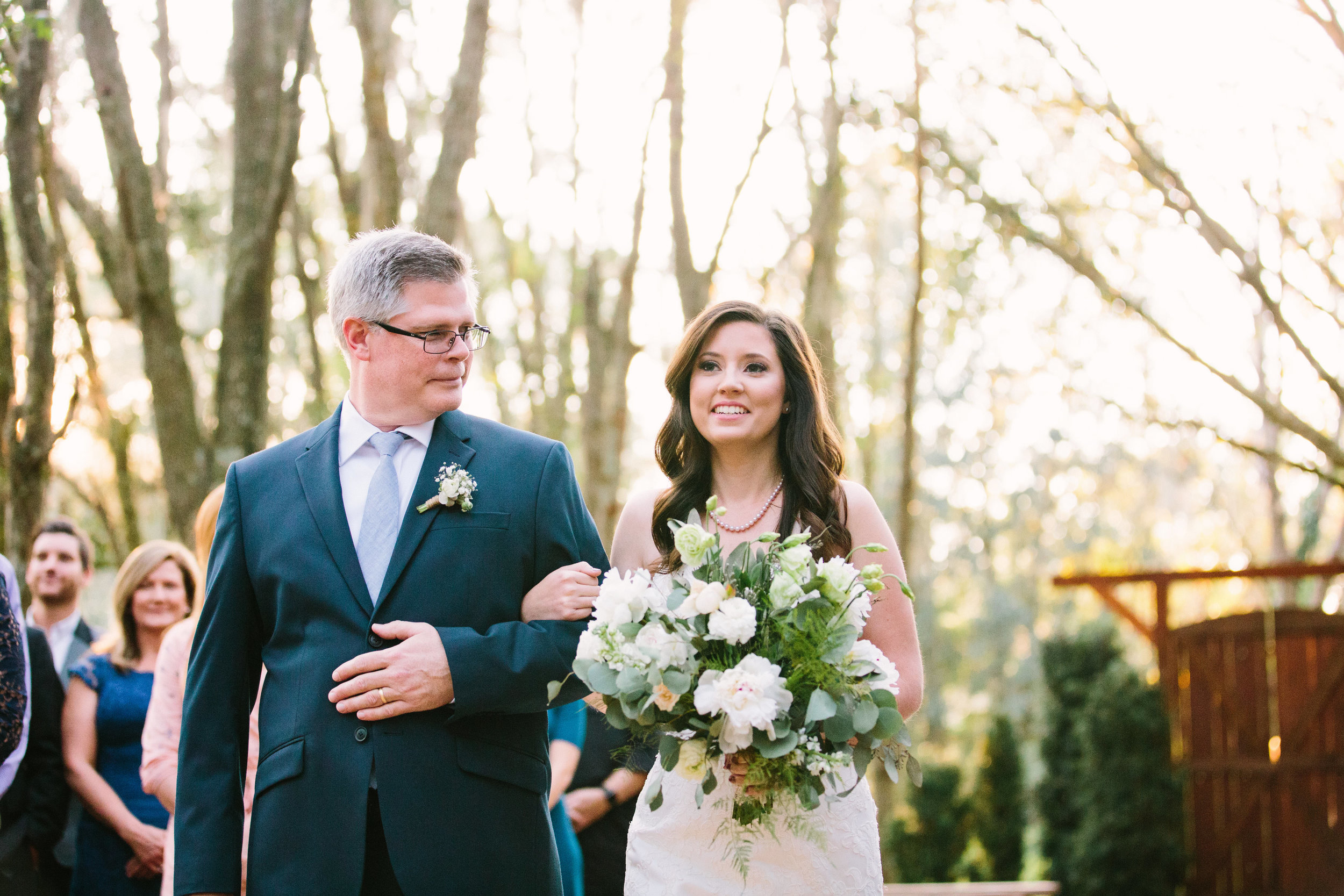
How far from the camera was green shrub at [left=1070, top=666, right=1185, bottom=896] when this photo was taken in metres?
11.3

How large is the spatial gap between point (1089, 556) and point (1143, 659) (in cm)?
421

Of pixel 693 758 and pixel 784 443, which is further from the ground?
pixel 784 443

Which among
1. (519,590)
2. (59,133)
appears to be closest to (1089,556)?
(59,133)

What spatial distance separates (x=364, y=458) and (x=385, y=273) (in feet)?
1.47

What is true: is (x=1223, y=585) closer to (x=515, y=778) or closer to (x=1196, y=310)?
(x=1196, y=310)

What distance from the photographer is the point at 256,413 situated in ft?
22.0

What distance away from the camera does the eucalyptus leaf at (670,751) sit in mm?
2695

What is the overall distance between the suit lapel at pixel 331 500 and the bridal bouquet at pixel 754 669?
52 cm

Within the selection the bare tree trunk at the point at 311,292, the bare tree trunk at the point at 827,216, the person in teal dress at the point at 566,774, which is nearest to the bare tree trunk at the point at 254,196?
the person in teal dress at the point at 566,774

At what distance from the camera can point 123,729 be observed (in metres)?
5.21

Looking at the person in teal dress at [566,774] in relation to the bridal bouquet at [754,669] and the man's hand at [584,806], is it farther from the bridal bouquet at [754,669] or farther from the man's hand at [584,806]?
the bridal bouquet at [754,669]

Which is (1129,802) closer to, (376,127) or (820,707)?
(376,127)

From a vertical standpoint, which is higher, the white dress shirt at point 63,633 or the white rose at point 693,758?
the white dress shirt at point 63,633

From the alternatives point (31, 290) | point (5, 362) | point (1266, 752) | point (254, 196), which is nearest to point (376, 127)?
point (254, 196)
